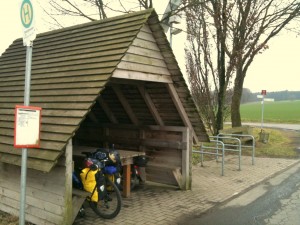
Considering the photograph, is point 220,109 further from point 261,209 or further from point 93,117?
point 261,209

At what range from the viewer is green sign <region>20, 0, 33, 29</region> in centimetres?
380

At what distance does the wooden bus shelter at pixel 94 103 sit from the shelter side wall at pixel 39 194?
14 mm

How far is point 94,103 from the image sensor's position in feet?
16.3

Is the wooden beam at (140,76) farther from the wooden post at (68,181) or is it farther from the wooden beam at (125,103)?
the wooden beam at (125,103)

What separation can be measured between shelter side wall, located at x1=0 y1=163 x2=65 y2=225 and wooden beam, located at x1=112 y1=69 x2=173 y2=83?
1.71m

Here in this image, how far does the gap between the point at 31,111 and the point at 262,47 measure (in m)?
14.4

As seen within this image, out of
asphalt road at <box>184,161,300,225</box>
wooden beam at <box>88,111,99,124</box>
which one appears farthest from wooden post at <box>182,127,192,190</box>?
wooden beam at <box>88,111,99,124</box>

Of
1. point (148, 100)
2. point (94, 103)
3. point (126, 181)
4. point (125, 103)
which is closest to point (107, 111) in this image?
point (125, 103)

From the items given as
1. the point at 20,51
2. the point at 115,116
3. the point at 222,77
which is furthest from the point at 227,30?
the point at 20,51

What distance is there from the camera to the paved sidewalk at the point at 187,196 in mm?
5616

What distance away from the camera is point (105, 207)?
6.07 m

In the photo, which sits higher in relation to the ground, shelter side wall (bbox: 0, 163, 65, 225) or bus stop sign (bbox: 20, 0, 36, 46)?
bus stop sign (bbox: 20, 0, 36, 46)

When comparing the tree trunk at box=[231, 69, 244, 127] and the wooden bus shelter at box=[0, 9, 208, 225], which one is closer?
the wooden bus shelter at box=[0, 9, 208, 225]

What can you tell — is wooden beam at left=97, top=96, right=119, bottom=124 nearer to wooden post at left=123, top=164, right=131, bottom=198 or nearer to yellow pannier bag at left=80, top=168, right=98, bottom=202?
wooden post at left=123, top=164, right=131, bottom=198
